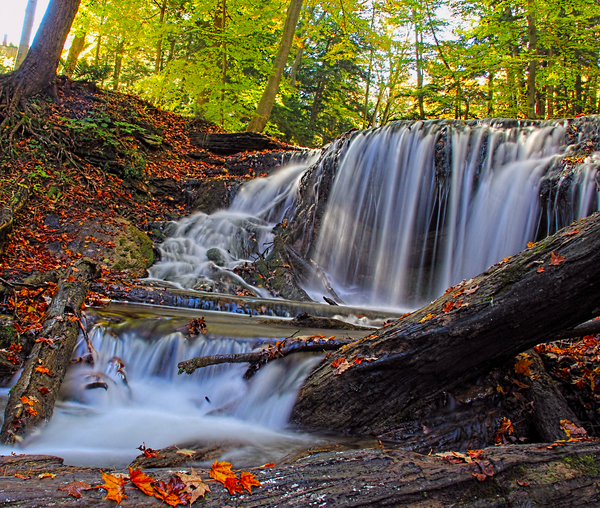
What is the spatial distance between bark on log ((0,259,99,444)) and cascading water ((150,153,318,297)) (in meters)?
3.83

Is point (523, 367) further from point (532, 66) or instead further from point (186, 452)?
point (532, 66)

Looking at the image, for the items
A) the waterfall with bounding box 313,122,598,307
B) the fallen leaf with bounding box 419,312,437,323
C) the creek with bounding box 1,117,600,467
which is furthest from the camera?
the waterfall with bounding box 313,122,598,307

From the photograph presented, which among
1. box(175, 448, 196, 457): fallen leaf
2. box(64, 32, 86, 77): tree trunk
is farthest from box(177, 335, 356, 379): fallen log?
box(64, 32, 86, 77): tree trunk

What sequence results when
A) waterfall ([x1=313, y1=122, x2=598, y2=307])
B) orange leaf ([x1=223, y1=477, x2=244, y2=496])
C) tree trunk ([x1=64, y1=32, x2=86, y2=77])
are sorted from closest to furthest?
orange leaf ([x1=223, y1=477, x2=244, y2=496]), waterfall ([x1=313, y1=122, x2=598, y2=307]), tree trunk ([x1=64, y1=32, x2=86, y2=77])

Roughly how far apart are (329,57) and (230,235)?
1084 cm

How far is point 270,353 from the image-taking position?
3.85 meters

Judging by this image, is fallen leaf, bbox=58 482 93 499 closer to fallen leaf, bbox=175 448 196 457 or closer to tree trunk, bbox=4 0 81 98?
fallen leaf, bbox=175 448 196 457

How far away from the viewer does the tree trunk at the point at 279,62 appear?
15188 mm

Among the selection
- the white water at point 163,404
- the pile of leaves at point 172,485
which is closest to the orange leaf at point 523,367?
the white water at point 163,404

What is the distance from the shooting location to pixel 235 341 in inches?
181

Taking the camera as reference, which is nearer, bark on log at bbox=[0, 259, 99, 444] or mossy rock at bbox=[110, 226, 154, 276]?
bark on log at bbox=[0, 259, 99, 444]

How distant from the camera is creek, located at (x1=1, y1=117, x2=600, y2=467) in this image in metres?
3.85

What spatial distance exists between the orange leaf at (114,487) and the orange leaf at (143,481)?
4 cm

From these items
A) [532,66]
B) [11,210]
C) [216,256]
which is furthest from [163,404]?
[532,66]
